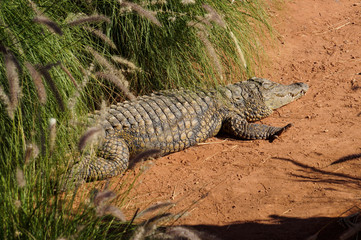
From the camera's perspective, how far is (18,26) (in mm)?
3723

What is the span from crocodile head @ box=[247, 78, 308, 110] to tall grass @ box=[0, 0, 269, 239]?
0.30m

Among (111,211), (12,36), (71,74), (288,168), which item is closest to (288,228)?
(288,168)

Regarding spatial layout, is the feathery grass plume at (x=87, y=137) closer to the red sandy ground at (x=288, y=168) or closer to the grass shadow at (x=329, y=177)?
the red sandy ground at (x=288, y=168)

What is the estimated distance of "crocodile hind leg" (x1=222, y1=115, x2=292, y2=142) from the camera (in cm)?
495

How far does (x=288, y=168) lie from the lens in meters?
4.11

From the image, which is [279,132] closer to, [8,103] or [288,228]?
[288,228]

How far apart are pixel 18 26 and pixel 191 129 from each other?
6.87 feet

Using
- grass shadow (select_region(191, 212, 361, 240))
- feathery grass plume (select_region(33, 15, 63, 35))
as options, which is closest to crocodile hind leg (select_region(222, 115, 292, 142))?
grass shadow (select_region(191, 212, 361, 240))

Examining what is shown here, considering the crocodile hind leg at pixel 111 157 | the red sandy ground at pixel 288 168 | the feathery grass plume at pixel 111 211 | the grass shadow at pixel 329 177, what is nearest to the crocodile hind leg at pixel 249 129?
the red sandy ground at pixel 288 168

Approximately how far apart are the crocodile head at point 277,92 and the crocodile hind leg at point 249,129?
57 centimetres

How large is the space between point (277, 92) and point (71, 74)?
279 centimetres

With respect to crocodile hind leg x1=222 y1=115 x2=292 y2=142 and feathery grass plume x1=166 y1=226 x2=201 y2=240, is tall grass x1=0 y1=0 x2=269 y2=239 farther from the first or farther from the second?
crocodile hind leg x1=222 y1=115 x2=292 y2=142

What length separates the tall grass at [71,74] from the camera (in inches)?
98.4

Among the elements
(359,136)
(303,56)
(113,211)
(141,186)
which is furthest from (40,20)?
(303,56)
